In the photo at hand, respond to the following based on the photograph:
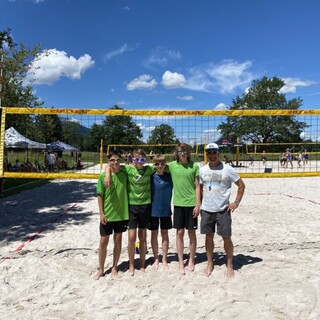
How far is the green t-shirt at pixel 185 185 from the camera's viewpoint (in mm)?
3543

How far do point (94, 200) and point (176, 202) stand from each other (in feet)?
18.4

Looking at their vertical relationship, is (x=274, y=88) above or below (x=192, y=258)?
above

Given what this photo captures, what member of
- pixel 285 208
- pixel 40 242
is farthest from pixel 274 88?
pixel 40 242

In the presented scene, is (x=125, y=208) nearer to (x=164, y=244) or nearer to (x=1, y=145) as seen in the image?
(x=164, y=244)

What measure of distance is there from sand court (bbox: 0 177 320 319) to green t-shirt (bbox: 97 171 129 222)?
689 mm

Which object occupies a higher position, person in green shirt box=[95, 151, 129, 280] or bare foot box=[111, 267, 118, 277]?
person in green shirt box=[95, 151, 129, 280]

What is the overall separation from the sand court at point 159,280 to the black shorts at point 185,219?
53 centimetres

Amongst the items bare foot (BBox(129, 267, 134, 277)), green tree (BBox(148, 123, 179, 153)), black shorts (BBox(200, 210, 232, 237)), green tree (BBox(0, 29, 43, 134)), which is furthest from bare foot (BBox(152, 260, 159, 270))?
green tree (BBox(0, 29, 43, 134))

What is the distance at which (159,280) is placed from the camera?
3428 mm

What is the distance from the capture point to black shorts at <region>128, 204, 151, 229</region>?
11.5 ft

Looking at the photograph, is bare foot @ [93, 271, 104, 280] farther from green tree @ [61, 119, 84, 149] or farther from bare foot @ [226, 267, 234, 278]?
green tree @ [61, 119, 84, 149]

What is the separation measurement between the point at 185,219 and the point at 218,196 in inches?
18.1

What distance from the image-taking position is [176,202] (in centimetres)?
358

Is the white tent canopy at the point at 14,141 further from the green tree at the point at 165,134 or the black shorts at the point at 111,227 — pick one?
the black shorts at the point at 111,227
